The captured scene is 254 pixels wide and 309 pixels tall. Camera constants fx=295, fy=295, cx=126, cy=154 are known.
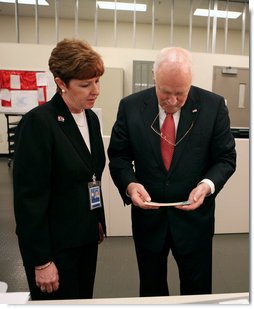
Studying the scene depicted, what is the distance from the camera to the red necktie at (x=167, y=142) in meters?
1.19

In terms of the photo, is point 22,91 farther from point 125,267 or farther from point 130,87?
point 130,87

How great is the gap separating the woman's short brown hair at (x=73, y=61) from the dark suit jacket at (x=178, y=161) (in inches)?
10.8

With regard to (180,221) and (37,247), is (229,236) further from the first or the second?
(37,247)

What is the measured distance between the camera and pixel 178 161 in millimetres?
1171

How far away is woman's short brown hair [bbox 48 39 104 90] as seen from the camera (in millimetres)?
1021

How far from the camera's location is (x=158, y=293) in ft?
4.45

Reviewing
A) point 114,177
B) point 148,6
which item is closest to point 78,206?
point 114,177

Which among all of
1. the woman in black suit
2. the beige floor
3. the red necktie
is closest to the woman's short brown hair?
the woman in black suit

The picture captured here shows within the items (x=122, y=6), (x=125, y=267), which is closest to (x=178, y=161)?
(x=125, y=267)

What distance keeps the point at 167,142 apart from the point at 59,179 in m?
0.45

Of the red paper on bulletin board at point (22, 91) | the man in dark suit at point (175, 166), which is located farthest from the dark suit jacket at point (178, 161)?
the red paper on bulletin board at point (22, 91)

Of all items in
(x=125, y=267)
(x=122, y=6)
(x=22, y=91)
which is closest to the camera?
(x=125, y=267)

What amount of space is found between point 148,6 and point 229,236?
16.3ft

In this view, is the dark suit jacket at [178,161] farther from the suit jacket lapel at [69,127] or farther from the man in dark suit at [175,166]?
the suit jacket lapel at [69,127]
